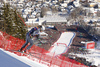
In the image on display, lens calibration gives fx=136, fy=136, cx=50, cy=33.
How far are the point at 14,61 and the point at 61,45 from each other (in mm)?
4618

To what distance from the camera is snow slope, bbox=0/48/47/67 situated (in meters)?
1.71

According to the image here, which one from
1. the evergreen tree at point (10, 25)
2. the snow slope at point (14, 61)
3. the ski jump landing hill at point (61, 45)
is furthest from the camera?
the ski jump landing hill at point (61, 45)

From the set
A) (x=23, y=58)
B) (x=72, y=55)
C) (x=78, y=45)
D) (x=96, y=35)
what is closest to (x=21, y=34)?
(x=72, y=55)

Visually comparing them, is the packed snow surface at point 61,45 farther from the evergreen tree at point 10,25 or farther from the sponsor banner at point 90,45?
the evergreen tree at point 10,25

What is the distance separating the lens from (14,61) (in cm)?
189

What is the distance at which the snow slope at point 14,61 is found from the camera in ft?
5.60

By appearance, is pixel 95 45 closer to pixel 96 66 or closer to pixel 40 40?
pixel 96 66

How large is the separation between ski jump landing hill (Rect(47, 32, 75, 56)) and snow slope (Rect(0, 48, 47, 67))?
3430mm

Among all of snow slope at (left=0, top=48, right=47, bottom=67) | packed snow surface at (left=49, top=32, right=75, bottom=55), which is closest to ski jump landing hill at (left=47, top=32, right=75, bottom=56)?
packed snow surface at (left=49, top=32, right=75, bottom=55)

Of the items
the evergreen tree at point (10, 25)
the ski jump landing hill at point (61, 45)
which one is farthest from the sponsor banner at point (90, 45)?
the evergreen tree at point (10, 25)

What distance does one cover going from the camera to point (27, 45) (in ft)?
9.96

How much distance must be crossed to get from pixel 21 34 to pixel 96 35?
4.21m

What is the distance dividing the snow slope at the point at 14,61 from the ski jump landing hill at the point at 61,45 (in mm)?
3430

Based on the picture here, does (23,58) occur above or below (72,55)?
above
